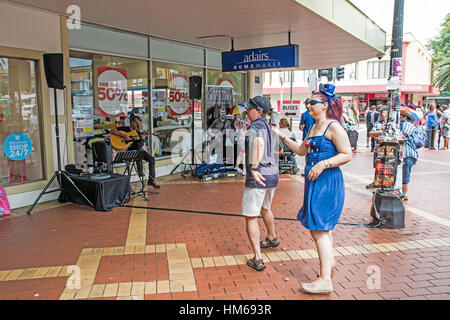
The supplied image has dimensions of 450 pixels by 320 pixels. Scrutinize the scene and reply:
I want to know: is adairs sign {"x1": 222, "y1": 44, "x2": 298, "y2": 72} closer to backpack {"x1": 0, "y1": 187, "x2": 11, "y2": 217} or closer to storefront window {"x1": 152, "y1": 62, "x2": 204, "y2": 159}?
storefront window {"x1": 152, "y1": 62, "x2": 204, "y2": 159}

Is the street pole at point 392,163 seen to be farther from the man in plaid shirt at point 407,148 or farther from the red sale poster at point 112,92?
the red sale poster at point 112,92

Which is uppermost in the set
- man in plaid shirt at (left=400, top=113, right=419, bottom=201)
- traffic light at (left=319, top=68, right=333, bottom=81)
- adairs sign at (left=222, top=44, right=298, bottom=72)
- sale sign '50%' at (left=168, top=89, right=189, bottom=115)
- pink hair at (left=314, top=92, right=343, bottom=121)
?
traffic light at (left=319, top=68, right=333, bottom=81)

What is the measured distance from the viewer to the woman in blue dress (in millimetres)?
3414

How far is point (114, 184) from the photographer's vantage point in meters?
6.61

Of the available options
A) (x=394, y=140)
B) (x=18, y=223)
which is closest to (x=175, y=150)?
(x=18, y=223)

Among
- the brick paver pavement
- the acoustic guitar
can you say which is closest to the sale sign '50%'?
the acoustic guitar

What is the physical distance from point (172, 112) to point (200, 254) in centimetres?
633

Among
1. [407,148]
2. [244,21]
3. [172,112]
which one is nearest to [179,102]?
[172,112]

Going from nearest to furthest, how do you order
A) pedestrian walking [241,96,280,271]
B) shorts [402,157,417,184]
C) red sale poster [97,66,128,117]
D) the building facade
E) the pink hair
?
the pink hair, pedestrian walking [241,96,280,271], shorts [402,157,417,184], red sale poster [97,66,128,117], the building facade

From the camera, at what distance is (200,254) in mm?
4586

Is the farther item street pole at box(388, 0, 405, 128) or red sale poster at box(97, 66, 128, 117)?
red sale poster at box(97, 66, 128, 117)

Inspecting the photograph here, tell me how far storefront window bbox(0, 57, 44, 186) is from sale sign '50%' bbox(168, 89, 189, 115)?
12.8 ft

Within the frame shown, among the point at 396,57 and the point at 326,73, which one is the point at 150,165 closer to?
the point at 396,57
